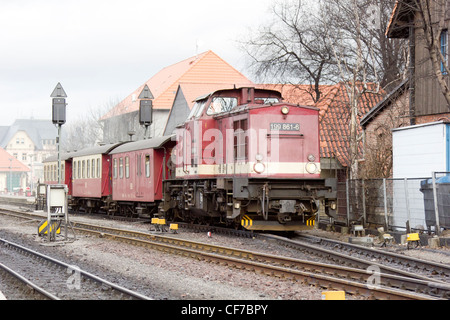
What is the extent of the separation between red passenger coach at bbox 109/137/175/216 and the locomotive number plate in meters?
6.78

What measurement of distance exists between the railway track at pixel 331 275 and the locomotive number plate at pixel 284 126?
3.77m

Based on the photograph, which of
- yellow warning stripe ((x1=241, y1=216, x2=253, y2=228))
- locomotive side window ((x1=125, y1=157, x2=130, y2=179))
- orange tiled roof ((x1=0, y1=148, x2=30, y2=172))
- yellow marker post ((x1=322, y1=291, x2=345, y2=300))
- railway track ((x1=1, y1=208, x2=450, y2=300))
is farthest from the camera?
orange tiled roof ((x1=0, y1=148, x2=30, y2=172))

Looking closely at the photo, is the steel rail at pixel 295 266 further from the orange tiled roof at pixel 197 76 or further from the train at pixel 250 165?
the orange tiled roof at pixel 197 76

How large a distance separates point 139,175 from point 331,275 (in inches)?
577

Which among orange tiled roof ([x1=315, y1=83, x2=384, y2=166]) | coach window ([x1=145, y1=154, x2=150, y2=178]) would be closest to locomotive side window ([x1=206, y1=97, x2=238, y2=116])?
coach window ([x1=145, y1=154, x2=150, y2=178])

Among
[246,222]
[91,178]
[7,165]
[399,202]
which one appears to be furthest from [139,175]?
[7,165]

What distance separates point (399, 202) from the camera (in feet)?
58.9

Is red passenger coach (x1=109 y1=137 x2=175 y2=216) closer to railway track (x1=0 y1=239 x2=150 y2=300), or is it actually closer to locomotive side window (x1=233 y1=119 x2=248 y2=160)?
locomotive side window (x1=233 y1=119 x2=248 y2=160)

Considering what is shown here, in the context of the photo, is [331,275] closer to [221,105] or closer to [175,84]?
[221,105]

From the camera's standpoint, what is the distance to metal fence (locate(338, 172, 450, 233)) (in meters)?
16.1

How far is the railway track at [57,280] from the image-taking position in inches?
372

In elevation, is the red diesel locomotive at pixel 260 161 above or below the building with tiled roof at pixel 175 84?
below

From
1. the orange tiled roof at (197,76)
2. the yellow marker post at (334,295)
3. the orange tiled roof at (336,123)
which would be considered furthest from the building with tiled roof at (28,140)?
the yellow marker post at (334,295)

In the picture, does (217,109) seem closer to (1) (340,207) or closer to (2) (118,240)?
(2) (118,240)
